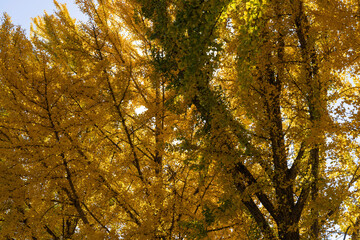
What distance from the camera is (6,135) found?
6891mm

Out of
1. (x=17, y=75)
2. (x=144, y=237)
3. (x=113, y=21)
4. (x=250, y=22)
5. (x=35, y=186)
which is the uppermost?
(x=113, y=21)

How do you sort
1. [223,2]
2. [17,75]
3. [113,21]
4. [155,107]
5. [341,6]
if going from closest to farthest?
[223,2]
[341,6]
[17,75]
[155,107]
[113,21]

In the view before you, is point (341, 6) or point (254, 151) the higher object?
point (341, 6)

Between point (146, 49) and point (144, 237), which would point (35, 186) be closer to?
point (144, 237)

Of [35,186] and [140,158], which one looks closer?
[35,186]

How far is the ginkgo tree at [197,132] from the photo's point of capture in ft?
15.8

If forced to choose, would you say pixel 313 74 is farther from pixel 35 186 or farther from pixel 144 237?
pixel 35 186

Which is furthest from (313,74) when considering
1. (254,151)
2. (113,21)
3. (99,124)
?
(113,21)

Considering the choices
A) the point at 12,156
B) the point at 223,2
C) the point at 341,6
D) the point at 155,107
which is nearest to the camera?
the point at 223,2

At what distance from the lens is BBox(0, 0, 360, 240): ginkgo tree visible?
4828mm

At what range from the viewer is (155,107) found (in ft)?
20.7

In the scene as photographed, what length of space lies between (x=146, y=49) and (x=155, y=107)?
169cm

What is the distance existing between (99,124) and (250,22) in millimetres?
3667

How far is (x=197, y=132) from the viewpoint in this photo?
517cm
